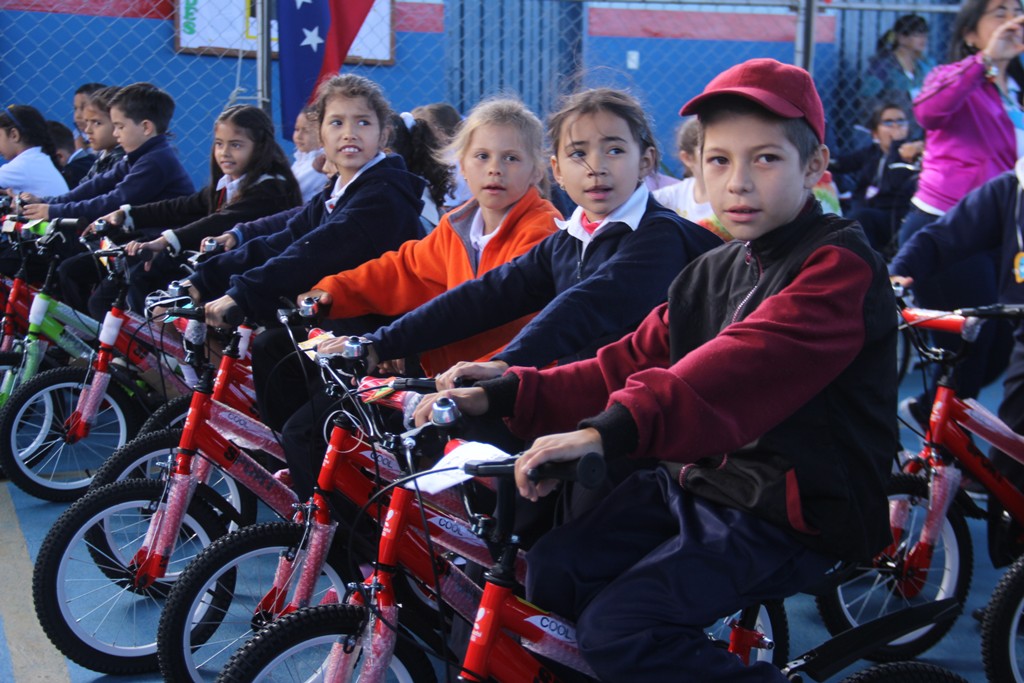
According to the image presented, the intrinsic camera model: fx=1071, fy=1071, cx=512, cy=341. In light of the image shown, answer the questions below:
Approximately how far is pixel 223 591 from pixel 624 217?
1.37 m

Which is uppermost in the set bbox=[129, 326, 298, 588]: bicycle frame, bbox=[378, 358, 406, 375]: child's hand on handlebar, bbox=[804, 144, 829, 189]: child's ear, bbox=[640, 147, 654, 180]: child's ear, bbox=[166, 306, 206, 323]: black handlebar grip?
bbox=[804, 144, 829, 189]: child's ear

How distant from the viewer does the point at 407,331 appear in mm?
2672

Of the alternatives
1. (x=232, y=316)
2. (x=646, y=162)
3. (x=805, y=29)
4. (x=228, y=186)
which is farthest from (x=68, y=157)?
(x=646, y=162)

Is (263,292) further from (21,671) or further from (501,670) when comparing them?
(501,670)

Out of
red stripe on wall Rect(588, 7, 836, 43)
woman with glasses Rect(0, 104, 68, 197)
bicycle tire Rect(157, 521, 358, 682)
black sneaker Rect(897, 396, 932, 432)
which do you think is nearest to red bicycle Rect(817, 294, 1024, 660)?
black sneaker Rect(897, 396, 932, 432)

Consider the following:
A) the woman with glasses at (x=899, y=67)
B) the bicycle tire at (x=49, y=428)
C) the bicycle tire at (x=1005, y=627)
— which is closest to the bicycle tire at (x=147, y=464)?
the bicycle tire at (x=49, y=428)

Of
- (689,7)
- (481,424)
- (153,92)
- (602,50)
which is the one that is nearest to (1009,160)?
(689,7)

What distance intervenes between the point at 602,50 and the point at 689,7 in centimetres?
170

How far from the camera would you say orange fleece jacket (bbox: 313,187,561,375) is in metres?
3.07

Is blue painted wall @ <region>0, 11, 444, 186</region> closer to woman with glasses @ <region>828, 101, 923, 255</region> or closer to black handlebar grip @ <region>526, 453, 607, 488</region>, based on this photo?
woman with glasses @ <region>828, 101, 923, 255</region>

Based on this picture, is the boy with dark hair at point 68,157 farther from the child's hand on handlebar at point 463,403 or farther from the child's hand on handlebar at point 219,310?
the child's hand on handlebar at point 463,403

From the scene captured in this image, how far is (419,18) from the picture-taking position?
723 cm

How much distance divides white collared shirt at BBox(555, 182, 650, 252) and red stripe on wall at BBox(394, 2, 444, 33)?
4.75 metres

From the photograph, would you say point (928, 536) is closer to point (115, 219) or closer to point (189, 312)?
point (189, 312)
